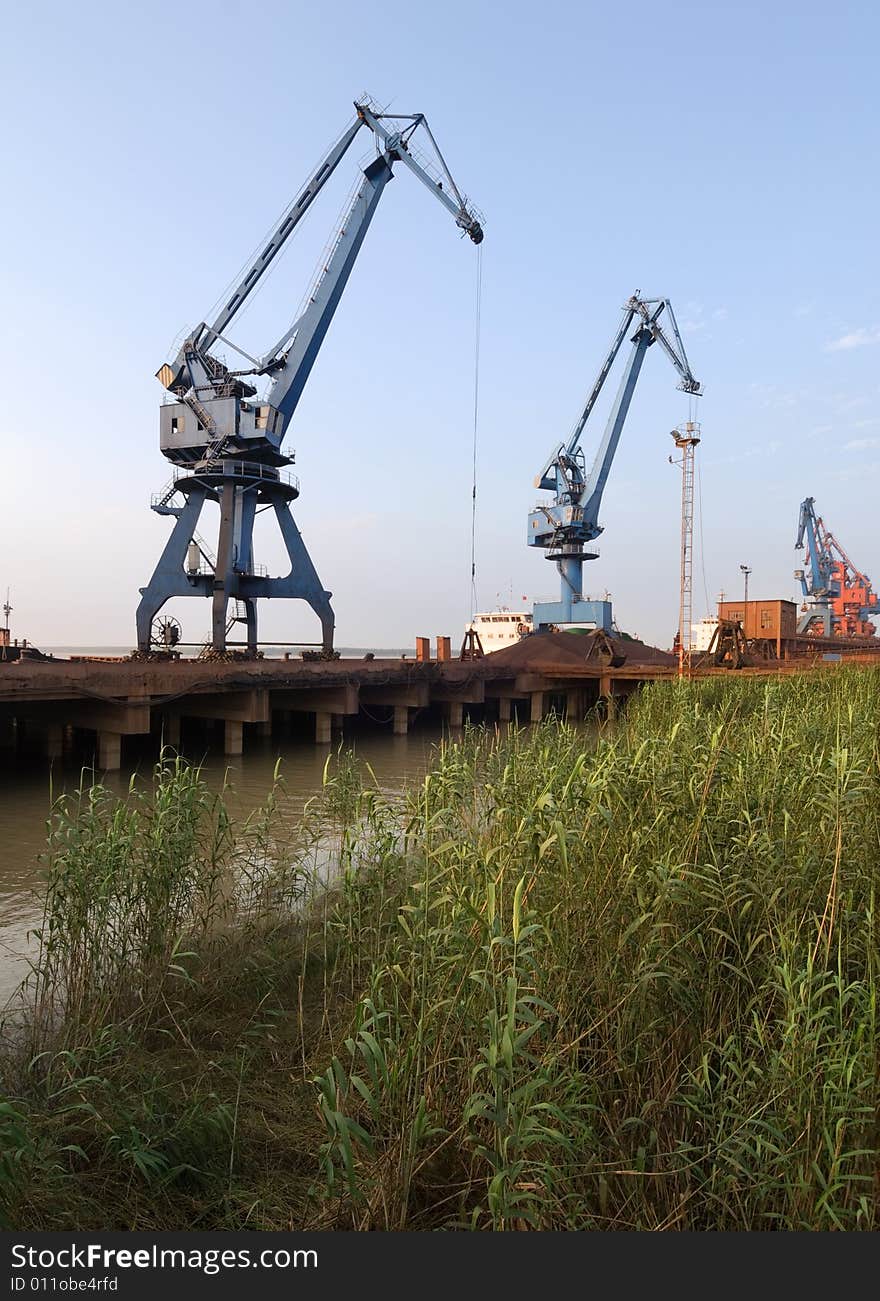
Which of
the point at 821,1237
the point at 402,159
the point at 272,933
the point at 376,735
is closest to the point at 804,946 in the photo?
the point at 821,1237

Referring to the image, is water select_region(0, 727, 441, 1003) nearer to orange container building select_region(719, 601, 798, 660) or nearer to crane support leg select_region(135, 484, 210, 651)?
crane support leg select_region(135, 484, 210, 651)

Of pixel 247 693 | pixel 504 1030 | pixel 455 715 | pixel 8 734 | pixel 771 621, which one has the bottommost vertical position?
pixel 455 715

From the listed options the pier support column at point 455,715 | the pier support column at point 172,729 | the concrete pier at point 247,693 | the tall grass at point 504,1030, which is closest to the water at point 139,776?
the pier support column at point 172,729

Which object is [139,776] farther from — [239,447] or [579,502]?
[579,502]

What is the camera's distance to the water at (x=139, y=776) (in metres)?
6.47

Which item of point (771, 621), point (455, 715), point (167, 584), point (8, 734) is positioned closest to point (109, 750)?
point (8, 734)

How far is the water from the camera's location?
21.2ft

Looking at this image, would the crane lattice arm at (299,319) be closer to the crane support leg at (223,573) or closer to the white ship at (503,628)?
the crane support leg at (223,573)

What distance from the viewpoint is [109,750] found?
1446cm

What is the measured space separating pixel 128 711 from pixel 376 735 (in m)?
9.09

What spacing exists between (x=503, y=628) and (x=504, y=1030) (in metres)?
45.1

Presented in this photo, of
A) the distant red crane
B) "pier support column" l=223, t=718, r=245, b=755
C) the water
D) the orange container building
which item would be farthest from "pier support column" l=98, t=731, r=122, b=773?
the distant red crane

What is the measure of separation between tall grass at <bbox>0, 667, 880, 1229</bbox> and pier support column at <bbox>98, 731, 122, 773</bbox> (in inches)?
399

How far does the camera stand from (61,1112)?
9.99 ft
